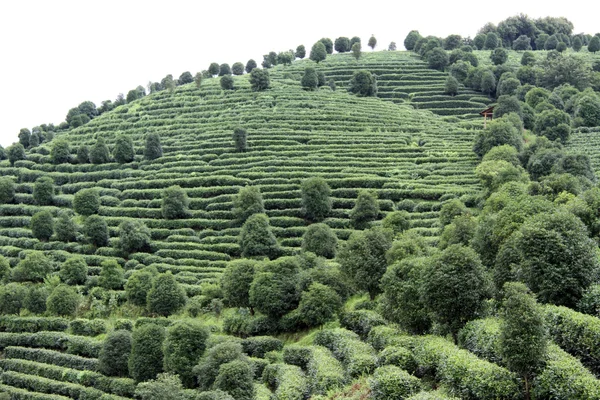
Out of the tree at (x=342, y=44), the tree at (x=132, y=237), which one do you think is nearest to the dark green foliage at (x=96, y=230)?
the tree at (x=132, y=237)

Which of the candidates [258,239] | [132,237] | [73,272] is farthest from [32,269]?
[258,239]

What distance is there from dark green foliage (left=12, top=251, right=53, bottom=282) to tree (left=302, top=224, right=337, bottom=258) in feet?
79.6

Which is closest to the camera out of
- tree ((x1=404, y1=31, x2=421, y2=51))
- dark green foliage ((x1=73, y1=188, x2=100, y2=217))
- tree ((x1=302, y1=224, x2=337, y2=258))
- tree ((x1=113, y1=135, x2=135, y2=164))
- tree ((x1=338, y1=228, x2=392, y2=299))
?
tree ((x1=338, y1=228, x2=392, y2=299))

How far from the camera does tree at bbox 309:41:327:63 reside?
118500 millimetres

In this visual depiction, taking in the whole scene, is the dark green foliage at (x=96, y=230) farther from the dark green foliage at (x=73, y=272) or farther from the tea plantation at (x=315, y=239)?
the dark green foliage at (x=73, y=272)

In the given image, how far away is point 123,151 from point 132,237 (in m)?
22.4

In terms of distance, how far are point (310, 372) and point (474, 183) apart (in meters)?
36.3

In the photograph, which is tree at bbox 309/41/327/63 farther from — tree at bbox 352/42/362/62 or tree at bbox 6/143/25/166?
tree at bbox 6/143/25/166

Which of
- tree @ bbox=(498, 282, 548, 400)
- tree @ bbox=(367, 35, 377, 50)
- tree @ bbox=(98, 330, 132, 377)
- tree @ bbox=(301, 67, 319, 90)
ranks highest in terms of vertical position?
tree @ bbox=(367, 35, 377, 50)

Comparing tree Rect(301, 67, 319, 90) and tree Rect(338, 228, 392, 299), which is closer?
tree Rect(338, 228, 392, 299)

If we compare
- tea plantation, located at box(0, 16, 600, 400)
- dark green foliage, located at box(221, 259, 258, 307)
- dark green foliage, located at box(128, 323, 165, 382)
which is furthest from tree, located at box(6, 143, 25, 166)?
dark green foliage, located at box(128, 323, 165, 382)

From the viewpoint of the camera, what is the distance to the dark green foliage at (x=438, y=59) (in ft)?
356

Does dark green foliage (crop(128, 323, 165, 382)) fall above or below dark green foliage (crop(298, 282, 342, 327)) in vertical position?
below

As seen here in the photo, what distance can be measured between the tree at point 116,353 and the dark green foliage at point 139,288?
28.0 ft
